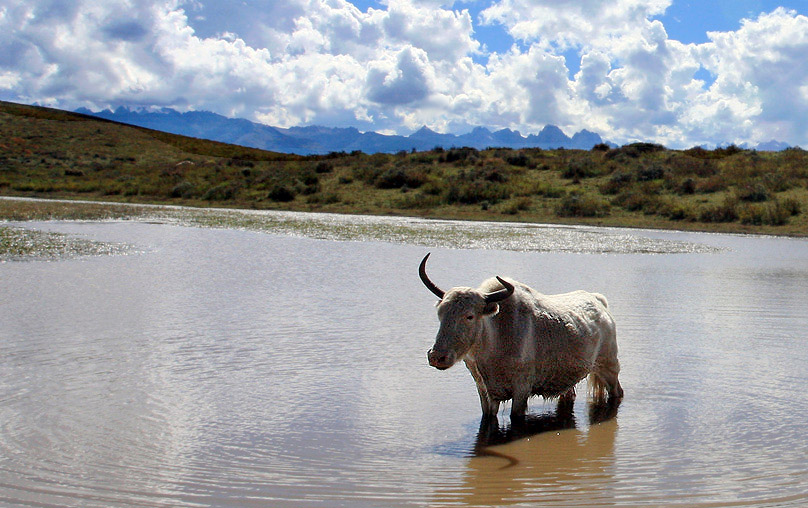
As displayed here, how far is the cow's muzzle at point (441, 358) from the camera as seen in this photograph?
5641mm

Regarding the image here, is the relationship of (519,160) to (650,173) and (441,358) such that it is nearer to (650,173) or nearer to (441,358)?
(650,173)

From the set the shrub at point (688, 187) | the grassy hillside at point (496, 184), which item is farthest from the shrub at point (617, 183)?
the shrub at point (688, 187)

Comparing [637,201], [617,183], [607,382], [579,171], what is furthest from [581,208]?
[607,382]

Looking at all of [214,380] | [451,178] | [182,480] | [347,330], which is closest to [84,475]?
[182,480]

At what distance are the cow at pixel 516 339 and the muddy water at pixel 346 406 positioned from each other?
35 centimetres

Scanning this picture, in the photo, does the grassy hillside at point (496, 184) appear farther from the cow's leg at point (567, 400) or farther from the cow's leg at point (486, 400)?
the cow's leg at point (486, 400)

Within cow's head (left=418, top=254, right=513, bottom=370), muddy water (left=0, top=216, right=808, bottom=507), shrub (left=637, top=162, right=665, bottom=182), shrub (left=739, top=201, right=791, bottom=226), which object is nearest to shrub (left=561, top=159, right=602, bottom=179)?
shrub (left=637, top=162, right=665, bottom=182)

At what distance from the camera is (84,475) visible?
5223 mm

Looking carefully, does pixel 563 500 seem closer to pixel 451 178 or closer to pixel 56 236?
pixel 56 236

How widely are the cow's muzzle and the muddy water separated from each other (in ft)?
2.35

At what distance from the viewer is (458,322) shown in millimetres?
5840

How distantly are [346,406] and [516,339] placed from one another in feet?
5.50

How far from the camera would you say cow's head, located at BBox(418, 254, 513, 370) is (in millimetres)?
5711

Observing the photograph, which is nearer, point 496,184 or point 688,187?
point 688,187
